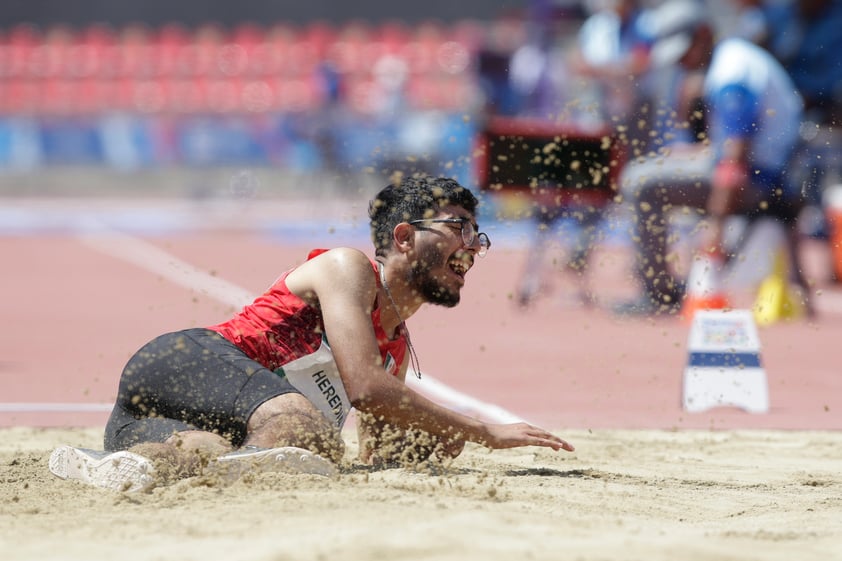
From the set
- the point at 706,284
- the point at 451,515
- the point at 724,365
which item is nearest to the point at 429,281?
the point at 451,515

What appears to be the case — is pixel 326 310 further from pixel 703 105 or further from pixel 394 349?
pixel 703 105

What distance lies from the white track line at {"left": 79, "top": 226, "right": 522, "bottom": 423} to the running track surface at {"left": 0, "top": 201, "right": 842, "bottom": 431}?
0.20 feet

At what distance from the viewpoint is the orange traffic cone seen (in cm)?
834

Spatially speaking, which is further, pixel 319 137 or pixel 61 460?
pixel 319 137

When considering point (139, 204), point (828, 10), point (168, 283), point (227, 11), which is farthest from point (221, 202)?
point (828, 10)

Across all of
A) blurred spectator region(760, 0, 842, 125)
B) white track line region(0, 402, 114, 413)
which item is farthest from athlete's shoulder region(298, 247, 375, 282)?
blurred spectator region(760, 0, 842, 125)

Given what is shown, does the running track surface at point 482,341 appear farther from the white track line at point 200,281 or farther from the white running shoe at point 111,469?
the white running shoe at point 111,469

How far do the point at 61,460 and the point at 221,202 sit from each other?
22521 mm

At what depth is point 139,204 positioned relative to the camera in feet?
88.0

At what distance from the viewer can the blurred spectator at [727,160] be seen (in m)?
9.61

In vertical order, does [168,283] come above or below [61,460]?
above

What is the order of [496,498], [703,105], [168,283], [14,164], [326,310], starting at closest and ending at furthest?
[496,498] → [326,310] → [703,105] → [168,283] → [14,164]

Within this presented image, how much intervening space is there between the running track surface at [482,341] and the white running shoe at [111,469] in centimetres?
154

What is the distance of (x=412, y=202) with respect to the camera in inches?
186
